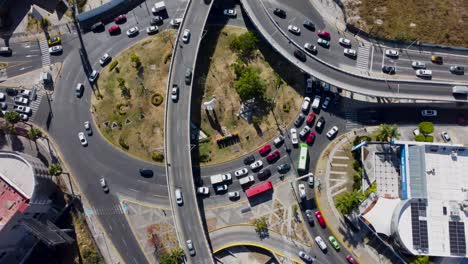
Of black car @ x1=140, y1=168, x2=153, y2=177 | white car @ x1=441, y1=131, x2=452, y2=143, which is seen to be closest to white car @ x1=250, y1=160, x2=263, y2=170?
black car @ x1=140, y1=168, x2=153, y2=177

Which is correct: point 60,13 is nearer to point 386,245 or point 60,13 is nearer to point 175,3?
point 175,3

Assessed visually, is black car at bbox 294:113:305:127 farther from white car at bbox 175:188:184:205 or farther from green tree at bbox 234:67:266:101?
white car at bbox 175:188:184:205

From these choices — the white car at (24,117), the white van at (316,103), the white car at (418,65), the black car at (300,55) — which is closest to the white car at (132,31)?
the white car at (24,117)

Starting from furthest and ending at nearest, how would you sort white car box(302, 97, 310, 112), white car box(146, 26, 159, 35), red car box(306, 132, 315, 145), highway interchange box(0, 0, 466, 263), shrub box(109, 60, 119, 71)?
white car box(146, 26, 159, 35)
shrub box(109, 60, 119, 71)
white car box(302, 97, 310, 112)
red car box(306, 132, 315, 145)
highway interchange box(0, 0, 466, 263)

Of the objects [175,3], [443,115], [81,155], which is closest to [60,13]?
[175,3]

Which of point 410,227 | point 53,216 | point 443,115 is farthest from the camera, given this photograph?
point 443,115

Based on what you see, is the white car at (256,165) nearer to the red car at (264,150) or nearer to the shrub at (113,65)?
the red car at (264,150)

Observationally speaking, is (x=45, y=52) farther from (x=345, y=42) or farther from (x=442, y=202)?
(x=442, y=202)

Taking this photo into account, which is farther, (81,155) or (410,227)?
(81,155)
